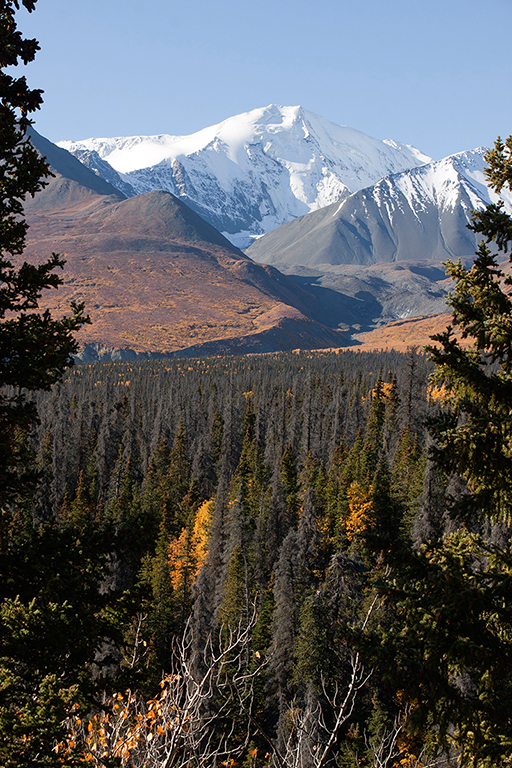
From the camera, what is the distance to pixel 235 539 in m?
42.5

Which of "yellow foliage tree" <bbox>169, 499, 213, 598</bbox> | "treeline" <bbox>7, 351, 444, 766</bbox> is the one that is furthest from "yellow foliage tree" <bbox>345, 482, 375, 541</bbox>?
"yellow foliage tree" <bbox>169, 499, 213, 598</bbox>

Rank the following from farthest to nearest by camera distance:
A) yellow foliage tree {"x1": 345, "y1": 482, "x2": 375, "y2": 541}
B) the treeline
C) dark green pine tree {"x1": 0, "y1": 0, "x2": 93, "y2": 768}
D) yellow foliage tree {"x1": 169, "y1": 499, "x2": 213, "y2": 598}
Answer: yellow foliage tree {"x1": 169, "y1": 499, "x2": 213, "y2": 598} → yellow foliage tree {"x1": 345, "y1": 482, "x2": 375, "y2": 541} → the treeline → dark green pine tree {"x1": 0, "y1": 0, "x2": 93, "y2": 768}

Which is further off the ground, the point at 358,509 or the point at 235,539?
the point at 358,509

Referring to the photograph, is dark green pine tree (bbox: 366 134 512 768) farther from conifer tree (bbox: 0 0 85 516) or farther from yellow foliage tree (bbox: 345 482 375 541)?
yellow foliage tree (bbox: 345 482 375 541)

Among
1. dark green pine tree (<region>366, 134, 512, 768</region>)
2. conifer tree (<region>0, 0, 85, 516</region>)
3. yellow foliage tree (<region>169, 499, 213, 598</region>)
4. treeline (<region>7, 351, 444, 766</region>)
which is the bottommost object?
yellow foliage tree (<region>169, 499, 213, 598</region>)

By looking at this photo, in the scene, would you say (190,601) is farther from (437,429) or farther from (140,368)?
(140,368)

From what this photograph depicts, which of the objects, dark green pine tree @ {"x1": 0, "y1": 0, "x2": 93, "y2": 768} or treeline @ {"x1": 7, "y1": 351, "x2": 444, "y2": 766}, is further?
treeline @ {"x1": 7, "y1": 351, "x2": 444, "y2": 766}

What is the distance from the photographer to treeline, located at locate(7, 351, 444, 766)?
748 centimetres

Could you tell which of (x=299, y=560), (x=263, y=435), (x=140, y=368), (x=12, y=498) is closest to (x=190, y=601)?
(x=299, y=560)

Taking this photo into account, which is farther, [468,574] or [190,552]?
[190,552]

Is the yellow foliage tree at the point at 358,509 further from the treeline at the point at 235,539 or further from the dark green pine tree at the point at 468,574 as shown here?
the dark green pine tree at the point at 468,574

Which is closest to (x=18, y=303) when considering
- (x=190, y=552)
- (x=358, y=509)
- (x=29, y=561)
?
(x=29, y=561)

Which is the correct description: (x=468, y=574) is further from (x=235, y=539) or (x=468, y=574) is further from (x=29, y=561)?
(x=235, y=539)

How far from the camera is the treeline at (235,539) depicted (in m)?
7.48
